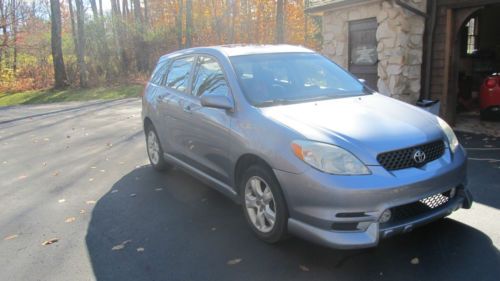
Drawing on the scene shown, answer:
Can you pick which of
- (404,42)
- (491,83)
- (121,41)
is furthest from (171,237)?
(121,41)

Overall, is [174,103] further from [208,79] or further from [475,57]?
[475,57]

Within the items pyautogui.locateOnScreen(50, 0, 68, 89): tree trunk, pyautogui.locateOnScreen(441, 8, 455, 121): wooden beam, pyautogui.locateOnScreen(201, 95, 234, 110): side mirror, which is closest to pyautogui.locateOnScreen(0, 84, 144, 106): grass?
pyautogui.locateOnScreen(50, 0, 68, 89): tree trunk

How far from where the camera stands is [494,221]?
4.22 meters

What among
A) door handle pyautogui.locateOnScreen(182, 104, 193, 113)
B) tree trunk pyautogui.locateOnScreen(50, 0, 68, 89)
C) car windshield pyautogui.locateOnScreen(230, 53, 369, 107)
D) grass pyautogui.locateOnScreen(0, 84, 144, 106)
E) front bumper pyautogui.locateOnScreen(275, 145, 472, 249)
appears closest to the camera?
front bumper pyautogui.locateOnScreen(275, 145, 472, 249)

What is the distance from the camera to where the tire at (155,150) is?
641 centimetres

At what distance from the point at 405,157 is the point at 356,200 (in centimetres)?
56

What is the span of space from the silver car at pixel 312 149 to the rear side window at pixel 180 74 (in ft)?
0.49

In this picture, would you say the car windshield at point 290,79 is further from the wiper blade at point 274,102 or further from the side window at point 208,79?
the side window at point 208,79

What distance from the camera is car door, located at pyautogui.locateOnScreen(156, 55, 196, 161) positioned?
5.40 meters

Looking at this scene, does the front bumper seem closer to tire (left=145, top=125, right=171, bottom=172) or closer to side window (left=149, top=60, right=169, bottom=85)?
tire (left=145, top=125, right=171, bottom=172)

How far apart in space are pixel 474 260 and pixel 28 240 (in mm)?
4133

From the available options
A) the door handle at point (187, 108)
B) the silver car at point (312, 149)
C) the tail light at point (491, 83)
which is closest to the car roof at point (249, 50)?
the silver car at point (312, 149)

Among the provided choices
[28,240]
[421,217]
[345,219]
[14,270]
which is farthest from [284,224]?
[28,240]

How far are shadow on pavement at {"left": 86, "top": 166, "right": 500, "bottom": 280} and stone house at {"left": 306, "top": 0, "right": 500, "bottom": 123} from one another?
579 centimetres
